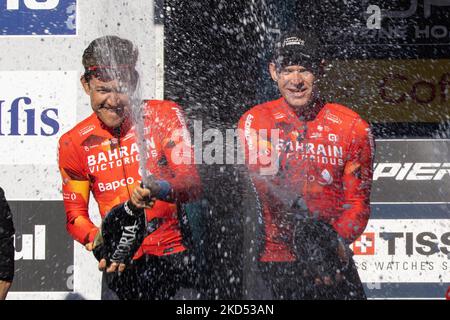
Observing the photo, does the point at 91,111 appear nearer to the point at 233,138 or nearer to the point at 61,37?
the point at 61,37

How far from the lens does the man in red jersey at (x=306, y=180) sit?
4.50 meters

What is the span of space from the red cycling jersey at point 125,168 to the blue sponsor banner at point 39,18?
20.7 inches

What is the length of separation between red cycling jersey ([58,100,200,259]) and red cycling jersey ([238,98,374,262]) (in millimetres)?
373

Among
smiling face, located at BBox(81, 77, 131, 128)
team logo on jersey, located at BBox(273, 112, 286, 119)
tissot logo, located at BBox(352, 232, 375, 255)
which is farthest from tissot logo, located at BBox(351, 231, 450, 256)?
smiling face, located at BBox(81, 77, 131, 128)

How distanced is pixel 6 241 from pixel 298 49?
1914 millimetres

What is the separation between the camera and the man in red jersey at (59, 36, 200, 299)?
4.49 metres

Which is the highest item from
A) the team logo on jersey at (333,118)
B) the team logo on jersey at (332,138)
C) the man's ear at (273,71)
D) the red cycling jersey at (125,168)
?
the man's ear at (273,71)

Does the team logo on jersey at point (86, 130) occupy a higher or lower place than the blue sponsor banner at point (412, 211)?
higher

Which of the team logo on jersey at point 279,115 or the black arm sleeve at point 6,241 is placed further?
the team logo on jersey at point 279,115

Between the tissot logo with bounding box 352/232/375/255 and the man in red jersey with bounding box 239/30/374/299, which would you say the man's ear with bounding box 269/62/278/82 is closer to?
the man in red jersey with bounding box 239/30/374/299

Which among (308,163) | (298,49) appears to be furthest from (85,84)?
(308,163)

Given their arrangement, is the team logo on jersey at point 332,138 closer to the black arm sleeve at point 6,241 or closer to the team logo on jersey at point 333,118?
the team logo on jersey at point 333,118

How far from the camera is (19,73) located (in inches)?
177

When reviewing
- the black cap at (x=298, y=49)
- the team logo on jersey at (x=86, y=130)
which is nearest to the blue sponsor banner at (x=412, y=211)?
the black cap at (x=298, y=49)
